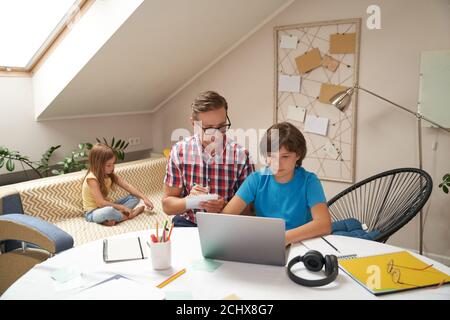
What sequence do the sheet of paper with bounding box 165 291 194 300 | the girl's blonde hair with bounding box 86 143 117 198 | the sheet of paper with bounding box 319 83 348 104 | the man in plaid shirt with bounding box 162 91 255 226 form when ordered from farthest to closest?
the sheet of paper with bounding box 319 83 348 104 < the girl's blonde hair with bounding box 86 143 117 198 < the man in plaid shirt with bounding box 162 91 255 226 < the sheet of paper with bounding box 165 291 194 300

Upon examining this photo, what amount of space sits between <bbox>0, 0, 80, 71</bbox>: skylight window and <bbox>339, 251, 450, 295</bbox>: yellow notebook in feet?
7.76

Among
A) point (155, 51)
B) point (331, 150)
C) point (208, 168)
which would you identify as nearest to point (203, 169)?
point (208, 168)

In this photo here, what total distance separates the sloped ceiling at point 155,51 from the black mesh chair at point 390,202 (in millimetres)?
1562

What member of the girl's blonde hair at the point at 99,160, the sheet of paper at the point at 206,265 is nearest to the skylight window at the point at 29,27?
the girl's blonde hair at the point at 99,160

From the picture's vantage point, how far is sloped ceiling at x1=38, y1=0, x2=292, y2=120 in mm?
2508

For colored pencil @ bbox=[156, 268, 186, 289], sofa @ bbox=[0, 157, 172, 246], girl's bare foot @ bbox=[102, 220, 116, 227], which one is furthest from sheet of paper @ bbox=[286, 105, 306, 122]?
colored pencil @ bbox=[156, 268, 186, 289]

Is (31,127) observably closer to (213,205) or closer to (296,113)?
(213,205)

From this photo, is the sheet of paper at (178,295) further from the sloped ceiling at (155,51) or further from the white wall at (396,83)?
the white wall at (396,83)

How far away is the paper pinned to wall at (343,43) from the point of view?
2.76 m

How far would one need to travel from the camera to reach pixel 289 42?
302 cm

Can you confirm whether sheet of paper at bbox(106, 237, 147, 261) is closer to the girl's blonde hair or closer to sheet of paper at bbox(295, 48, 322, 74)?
the girl's blonde hair

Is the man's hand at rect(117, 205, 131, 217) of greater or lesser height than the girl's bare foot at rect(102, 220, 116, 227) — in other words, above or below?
above

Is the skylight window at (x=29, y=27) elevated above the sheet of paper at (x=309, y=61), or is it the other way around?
the skylight window at (x=29, y=27)

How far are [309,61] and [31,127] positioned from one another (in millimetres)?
2125
